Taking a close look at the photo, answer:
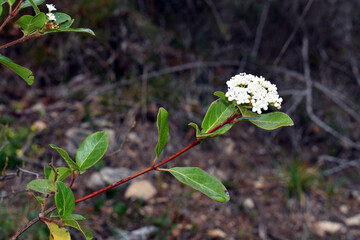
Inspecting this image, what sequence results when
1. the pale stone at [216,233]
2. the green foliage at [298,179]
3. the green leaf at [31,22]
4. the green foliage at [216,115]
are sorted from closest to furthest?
the green leaf at [31,22] → the green foliage at [216,115] → the pale stone at [216,233] → the green foliage at [298,179]

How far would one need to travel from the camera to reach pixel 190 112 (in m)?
3.02

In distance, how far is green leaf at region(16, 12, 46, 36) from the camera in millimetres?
936

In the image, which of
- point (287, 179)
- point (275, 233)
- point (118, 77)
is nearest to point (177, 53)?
point (118, 77)

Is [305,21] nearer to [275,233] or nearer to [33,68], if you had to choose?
[275,233]

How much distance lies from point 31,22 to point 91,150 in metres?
0.42

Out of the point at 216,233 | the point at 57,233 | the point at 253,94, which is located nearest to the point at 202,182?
the point at 253,94

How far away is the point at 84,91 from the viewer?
9.57ft

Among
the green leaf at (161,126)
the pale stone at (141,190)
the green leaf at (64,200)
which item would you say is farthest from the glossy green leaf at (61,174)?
the pale stone at (141,190)

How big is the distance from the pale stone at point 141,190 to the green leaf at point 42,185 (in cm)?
131

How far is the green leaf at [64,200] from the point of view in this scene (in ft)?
3.17

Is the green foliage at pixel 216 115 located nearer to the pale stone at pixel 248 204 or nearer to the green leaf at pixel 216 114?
the green leaf at pixel 216 114

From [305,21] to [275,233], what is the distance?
2039 mm

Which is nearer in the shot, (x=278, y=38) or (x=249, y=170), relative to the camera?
(x=249, y=170)

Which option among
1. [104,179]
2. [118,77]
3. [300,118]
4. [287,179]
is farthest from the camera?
[300,118]
